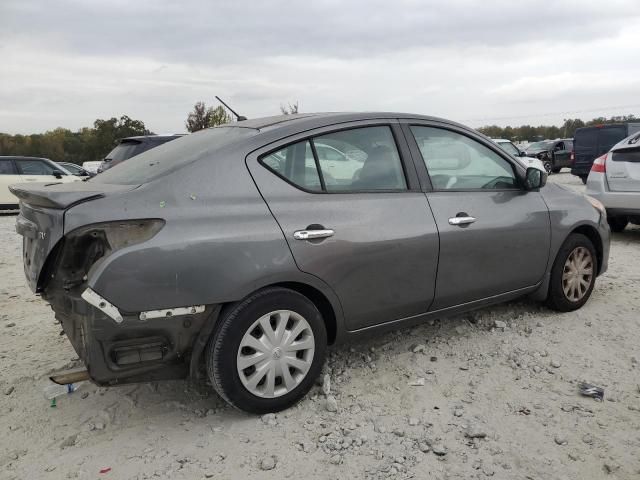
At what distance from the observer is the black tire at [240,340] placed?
2621 mm

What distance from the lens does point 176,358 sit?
2.61 meters

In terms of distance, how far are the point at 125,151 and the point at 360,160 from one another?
6.90 m

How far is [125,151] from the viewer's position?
9.09m

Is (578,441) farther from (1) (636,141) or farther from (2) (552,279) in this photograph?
(1) (636,141)

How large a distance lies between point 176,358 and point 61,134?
74.4 m

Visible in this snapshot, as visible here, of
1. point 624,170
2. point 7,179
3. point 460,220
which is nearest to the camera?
point 460,220

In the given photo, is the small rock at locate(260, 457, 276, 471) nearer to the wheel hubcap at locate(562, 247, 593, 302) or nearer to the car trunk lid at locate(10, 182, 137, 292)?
the car trunk lid at locate(10, 182, 137, 292)

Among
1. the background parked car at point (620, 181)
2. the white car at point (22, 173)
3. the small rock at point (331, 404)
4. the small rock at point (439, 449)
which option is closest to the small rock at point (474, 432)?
the small rock at point (439, 449)

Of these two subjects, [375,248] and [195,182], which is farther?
[375,248]

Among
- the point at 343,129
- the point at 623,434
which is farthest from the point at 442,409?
the point at 343,129

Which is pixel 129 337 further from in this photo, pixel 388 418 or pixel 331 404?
pixel 388 418

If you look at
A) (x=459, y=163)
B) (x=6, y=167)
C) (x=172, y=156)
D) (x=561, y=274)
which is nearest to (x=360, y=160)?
(x=459, y=163)

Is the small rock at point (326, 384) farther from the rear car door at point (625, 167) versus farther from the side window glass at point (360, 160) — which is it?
the rear car door at point (625, 167)

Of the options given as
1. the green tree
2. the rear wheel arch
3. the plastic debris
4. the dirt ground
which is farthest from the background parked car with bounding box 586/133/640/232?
the green tree
